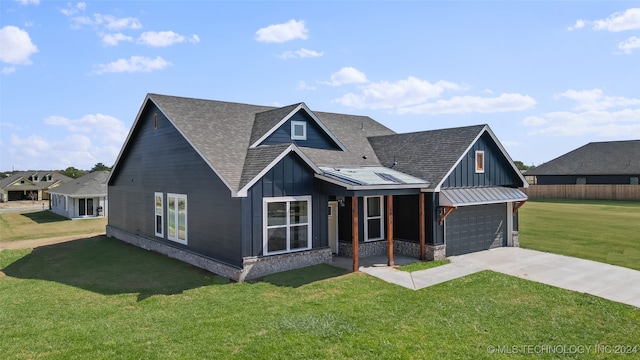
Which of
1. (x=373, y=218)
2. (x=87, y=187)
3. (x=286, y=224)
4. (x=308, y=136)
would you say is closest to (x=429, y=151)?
(x=373, y=218)

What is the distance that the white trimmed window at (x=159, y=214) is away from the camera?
18109 mm

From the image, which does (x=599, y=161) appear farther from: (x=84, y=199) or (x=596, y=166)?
(x=84, y=199)

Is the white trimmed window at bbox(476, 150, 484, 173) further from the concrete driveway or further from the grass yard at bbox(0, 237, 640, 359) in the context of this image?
the grass yard at bbox(0, 237, 640, 359)

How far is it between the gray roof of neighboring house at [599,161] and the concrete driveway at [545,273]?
123 ft

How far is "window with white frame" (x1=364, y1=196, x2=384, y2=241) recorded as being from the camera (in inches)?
655

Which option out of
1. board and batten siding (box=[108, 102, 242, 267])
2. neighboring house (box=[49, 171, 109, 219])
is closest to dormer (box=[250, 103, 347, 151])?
board and batten siding (box=[108, 102, 242, 267])

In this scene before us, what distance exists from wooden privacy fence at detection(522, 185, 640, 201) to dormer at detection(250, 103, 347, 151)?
109 feet

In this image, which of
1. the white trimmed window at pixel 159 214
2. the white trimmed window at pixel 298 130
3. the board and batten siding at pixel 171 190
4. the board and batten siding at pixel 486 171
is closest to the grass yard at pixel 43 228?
the board and batten siding at pixel 171 190

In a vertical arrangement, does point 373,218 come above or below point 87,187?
below

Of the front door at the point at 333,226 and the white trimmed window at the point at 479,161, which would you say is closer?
the front door at the point at 333,226

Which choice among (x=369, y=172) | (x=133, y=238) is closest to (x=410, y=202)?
(x=369, y=172)

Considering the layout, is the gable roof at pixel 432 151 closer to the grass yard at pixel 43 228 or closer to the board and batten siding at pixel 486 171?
the board and batten siding at pixel 486 171

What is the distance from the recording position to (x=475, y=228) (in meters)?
17.6

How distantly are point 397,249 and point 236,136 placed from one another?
8.37m
